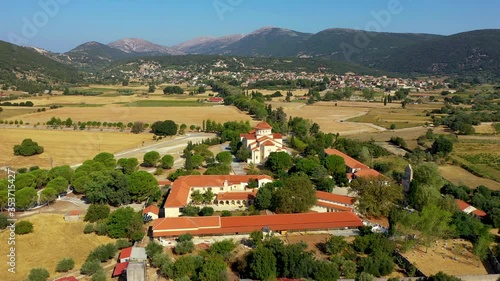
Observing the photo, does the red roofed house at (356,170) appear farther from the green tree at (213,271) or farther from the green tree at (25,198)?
the green tree at (25,198)

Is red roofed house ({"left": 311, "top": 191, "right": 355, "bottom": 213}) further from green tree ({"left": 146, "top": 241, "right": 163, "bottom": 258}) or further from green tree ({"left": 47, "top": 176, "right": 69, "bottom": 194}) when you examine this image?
green tree ({"left": 47, "top": 176, "right": 69, "bottom": 194})

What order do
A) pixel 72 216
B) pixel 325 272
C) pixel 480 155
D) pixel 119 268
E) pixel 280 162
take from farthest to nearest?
pixel 480 155 → pixel 280 162 → pixel 72 216 → pixel 119 268 → pixel 325 272

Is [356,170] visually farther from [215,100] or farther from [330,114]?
[215,100]

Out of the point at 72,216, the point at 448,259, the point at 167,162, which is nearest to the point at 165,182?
the point at 167,162

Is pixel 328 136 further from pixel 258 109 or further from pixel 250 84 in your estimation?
pixel 250 84

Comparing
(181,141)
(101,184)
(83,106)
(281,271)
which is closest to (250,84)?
(83,106)

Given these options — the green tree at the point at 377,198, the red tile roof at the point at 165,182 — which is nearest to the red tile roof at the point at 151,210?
the red tile roof at the point at 165,182

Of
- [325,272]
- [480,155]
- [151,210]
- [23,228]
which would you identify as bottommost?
[480,155]
